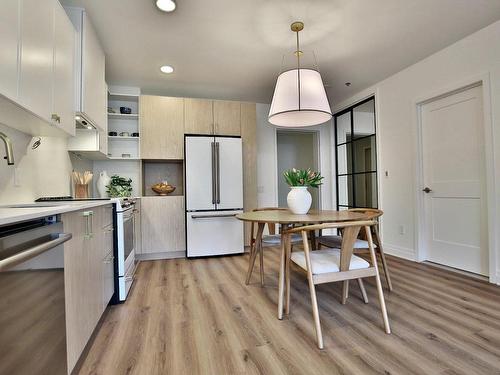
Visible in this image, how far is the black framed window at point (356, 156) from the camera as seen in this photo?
4090 mm

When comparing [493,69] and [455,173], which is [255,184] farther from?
[493,69]

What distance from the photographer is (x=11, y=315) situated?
0.78 m

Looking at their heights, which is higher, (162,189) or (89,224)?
(162,189)

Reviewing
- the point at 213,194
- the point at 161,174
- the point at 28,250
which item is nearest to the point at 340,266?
the point at 28,250

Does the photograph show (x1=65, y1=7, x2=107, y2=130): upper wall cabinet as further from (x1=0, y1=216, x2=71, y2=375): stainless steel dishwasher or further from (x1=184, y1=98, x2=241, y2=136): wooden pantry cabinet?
Result: (x1=0, y1=216, x2=71, y2=375): stainless steel dishwasher

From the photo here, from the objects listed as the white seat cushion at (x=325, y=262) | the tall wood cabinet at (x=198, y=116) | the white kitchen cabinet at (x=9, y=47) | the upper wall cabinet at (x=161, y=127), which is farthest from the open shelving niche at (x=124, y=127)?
the white seat cushion at (x=325, y=262)

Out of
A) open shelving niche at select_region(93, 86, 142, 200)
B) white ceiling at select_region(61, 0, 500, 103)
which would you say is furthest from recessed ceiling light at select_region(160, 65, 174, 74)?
open shelving niche at select_region(93, 86, 142, 200)

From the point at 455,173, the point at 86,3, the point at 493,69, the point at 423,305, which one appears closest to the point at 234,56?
the point at 86,3

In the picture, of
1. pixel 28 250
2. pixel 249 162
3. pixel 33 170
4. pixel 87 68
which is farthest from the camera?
pixel 249 162

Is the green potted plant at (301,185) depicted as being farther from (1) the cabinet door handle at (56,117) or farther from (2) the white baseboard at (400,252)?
(2) the white baseboard at (400,252)

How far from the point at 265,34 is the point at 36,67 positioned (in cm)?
194

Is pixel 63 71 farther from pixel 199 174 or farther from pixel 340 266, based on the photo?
pixel 340 266

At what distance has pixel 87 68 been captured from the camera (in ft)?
7.50

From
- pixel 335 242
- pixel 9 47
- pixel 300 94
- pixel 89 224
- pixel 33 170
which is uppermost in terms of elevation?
pixel 300 94
